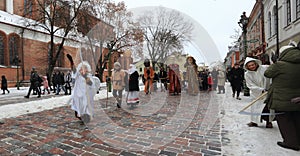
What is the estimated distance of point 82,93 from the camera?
5.34 meters

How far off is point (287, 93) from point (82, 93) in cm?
447

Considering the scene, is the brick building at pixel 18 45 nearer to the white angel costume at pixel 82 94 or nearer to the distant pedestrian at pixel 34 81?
the distant pedestrian at pixel 34 81

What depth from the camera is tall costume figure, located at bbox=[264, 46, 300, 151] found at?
124 inches

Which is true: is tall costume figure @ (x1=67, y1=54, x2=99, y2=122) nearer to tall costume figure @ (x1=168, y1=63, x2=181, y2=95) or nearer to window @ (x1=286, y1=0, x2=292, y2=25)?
tall costume figure @ (x1=168, y1=63, x2=181, y2=95)

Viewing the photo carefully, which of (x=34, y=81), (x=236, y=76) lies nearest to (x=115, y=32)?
(x=34, y=81)

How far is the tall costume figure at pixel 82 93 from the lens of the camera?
5.31 metres

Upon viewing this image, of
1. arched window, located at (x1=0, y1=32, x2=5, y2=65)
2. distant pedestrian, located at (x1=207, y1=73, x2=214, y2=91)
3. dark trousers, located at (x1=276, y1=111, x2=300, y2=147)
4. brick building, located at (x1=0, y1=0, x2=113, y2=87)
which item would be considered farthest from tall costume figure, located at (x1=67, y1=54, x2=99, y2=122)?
arched window, located at (x1=0, y1=32, x2=5, y2=65)

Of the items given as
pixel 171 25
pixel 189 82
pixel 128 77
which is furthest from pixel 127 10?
pixel 128 77

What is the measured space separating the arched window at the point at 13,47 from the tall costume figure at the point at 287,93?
87.5ft

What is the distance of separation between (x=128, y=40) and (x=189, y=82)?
18972 millimetres

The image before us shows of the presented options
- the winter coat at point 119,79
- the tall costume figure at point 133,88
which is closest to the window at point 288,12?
the tall costume figure at point 133,88

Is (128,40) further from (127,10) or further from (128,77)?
(128,77)

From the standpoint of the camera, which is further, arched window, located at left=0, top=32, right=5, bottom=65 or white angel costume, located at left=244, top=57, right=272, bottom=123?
arched window, located at left=0, top=32, right=5, bottom=65

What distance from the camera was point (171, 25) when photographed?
4038 centimetres
